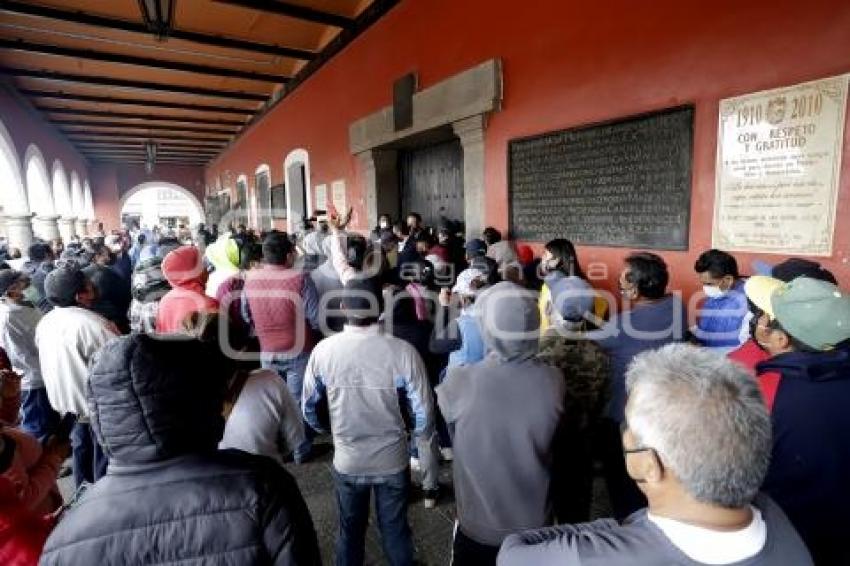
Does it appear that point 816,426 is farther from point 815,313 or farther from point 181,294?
point 181,294

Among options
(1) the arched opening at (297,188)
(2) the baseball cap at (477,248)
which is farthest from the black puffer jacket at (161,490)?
(1) the arched opening at (297,188)

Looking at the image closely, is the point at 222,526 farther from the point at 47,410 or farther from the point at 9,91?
the point at 9,91

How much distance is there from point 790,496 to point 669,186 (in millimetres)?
2359

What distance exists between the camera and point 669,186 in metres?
3.20

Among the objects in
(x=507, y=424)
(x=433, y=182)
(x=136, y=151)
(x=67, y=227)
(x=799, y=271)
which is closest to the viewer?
(x=507, y=424)

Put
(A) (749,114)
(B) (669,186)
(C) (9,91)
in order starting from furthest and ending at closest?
(C) (9,91), (B) (669,186), (A) (749,114)

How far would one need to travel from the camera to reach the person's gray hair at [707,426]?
28.4 inches

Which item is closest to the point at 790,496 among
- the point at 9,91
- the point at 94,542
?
the point at 94,542

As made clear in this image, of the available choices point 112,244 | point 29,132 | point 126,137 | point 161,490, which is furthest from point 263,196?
point 161,490

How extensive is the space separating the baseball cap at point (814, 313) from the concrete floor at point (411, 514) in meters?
1.52

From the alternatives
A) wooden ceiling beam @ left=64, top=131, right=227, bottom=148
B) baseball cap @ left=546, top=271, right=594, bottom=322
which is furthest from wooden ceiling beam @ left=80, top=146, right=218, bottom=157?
baseball cap @ left=546, top=271, right=594, bottom=322

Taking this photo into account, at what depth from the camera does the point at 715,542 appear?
72 cm

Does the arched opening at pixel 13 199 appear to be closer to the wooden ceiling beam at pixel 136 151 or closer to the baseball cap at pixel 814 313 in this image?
the wooden ceiling beam at pixel 136 151

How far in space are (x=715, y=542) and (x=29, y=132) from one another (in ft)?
42.6
